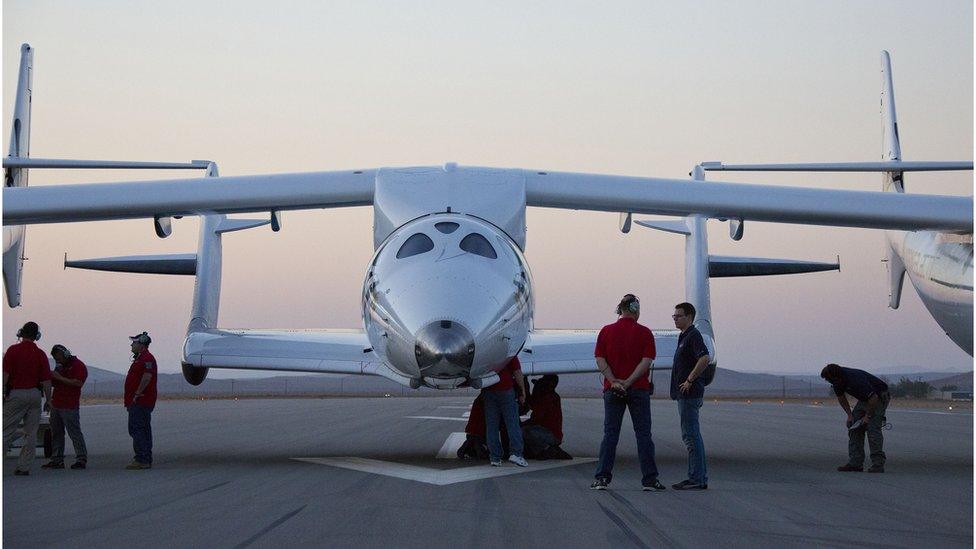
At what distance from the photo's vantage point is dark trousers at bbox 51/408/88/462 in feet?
45.9

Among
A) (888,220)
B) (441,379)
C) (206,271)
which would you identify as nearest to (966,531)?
(441,379)

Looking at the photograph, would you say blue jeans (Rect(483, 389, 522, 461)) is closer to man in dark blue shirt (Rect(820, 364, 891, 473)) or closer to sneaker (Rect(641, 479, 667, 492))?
sneaker (Rect(641, 479, 667, 492))

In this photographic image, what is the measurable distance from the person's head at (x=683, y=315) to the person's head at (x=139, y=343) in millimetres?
6939

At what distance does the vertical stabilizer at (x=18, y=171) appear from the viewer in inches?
719

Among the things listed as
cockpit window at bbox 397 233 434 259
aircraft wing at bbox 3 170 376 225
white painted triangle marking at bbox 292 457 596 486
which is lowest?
white painted triangle marking at bbox 292 457 596 486

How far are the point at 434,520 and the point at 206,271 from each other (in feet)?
39.1

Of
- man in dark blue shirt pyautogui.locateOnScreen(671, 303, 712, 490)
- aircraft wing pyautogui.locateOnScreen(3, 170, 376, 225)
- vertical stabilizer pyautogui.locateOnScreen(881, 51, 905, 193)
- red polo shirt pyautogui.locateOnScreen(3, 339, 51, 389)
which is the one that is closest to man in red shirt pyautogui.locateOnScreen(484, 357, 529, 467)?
man in dark blue shirt pyautogui.locateOnScreen(671, 303, 712, 490)

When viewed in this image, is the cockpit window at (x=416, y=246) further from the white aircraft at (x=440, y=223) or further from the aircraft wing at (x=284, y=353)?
the aircraft wing at (x=284, y=353)

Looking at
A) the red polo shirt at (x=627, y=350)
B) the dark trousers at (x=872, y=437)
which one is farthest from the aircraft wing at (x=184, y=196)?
the dark trousers at (x=872, y=437)

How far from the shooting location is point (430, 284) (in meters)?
12.0

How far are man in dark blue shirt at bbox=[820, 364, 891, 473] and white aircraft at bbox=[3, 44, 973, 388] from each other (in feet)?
6.79

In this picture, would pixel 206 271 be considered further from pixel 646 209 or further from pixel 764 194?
pixel 764 194

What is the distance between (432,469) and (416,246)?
2.62 meters

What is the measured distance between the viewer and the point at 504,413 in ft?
45.2
